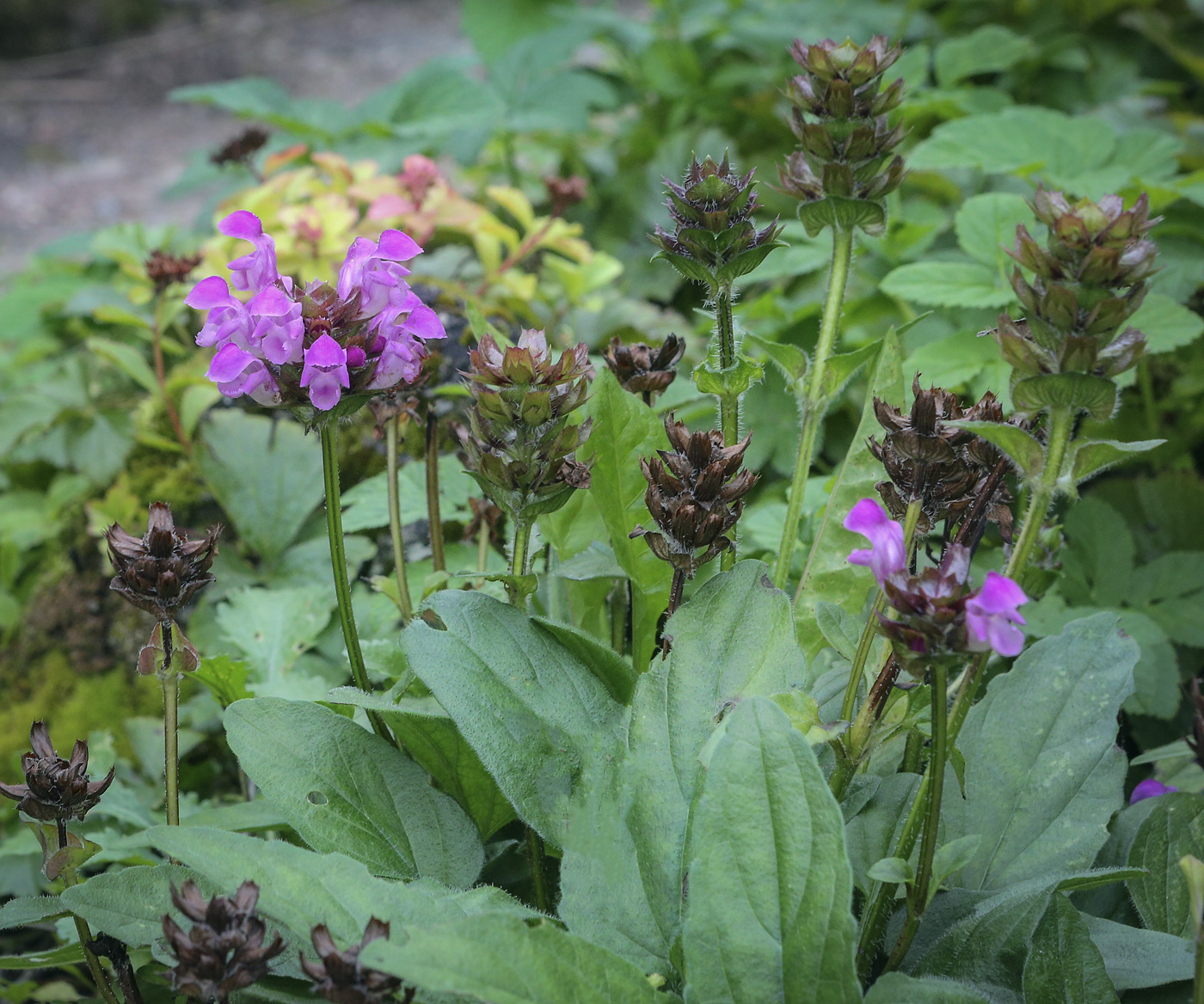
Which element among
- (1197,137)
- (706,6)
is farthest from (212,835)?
(706,6)

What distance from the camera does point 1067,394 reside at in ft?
2.70

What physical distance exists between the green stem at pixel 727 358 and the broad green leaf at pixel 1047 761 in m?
0.32

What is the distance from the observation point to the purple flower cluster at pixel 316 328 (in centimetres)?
91

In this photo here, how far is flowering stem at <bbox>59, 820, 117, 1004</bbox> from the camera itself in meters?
1.03

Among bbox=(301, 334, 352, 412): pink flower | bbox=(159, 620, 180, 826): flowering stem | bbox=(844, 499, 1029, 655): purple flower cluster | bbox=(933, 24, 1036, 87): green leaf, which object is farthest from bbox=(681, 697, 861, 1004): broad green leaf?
bbox=(933, 24, 1036, 87): green leaf

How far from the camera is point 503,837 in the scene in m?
1.28

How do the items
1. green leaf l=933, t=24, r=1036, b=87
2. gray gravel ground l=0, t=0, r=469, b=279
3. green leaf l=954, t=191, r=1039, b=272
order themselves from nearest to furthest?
1. green leaf l=954, t=191, r=1039, b=272
2. green leaf l=933, t=24, r=1036, b=87
3. gray gravel ground l=0, t=0, r=469, b=279

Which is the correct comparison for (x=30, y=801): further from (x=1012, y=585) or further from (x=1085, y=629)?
(x=1085, y=629)

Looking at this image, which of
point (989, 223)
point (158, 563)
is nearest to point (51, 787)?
point (158, 563)

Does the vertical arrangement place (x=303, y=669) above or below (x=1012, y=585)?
below

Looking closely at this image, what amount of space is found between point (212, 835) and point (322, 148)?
231 cm

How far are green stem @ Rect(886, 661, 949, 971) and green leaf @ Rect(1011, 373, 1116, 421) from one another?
24 centimetres

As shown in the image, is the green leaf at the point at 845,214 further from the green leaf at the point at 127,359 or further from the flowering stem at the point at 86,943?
the green leaf at the point at 127,359

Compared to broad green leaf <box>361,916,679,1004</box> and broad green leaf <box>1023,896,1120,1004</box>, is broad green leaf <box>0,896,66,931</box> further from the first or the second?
broad green leaf <box>1023,896,1120,1004</box>
